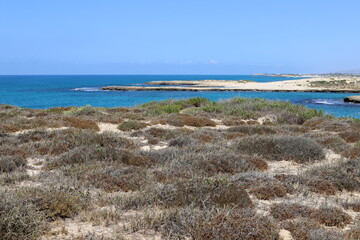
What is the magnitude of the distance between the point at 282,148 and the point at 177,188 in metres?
6.43

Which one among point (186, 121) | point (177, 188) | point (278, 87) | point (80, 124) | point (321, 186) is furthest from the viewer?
point (278, 87)

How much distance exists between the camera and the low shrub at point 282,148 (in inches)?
460

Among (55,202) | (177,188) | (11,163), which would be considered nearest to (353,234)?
(177,188)

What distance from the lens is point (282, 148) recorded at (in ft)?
39.5

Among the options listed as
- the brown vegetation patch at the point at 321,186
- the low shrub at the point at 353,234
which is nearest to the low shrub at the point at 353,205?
the brown vegetation patch at the point at 321,186

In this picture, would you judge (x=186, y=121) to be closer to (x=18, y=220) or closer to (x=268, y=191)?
(x=268, y=191)

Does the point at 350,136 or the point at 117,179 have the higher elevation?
the point at 117,179

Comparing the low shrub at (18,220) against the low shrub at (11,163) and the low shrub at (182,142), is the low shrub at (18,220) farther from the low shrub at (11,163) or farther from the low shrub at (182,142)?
the low shrub at (182,142)

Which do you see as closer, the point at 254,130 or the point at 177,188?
the point at 177,188

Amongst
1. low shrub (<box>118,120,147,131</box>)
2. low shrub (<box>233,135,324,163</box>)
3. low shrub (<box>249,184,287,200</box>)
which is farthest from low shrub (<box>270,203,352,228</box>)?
low shrub (<box>118,120,147,131</box>)

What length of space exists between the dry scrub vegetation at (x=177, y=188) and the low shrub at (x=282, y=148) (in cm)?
3

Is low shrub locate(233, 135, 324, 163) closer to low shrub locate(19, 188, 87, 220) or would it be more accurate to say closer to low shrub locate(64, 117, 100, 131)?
low shrub locate(19, 188, 87, 220)

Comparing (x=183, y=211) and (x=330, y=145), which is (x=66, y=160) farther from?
(x=330, y=145)

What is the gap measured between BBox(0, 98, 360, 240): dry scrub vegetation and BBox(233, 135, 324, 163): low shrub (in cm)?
3
